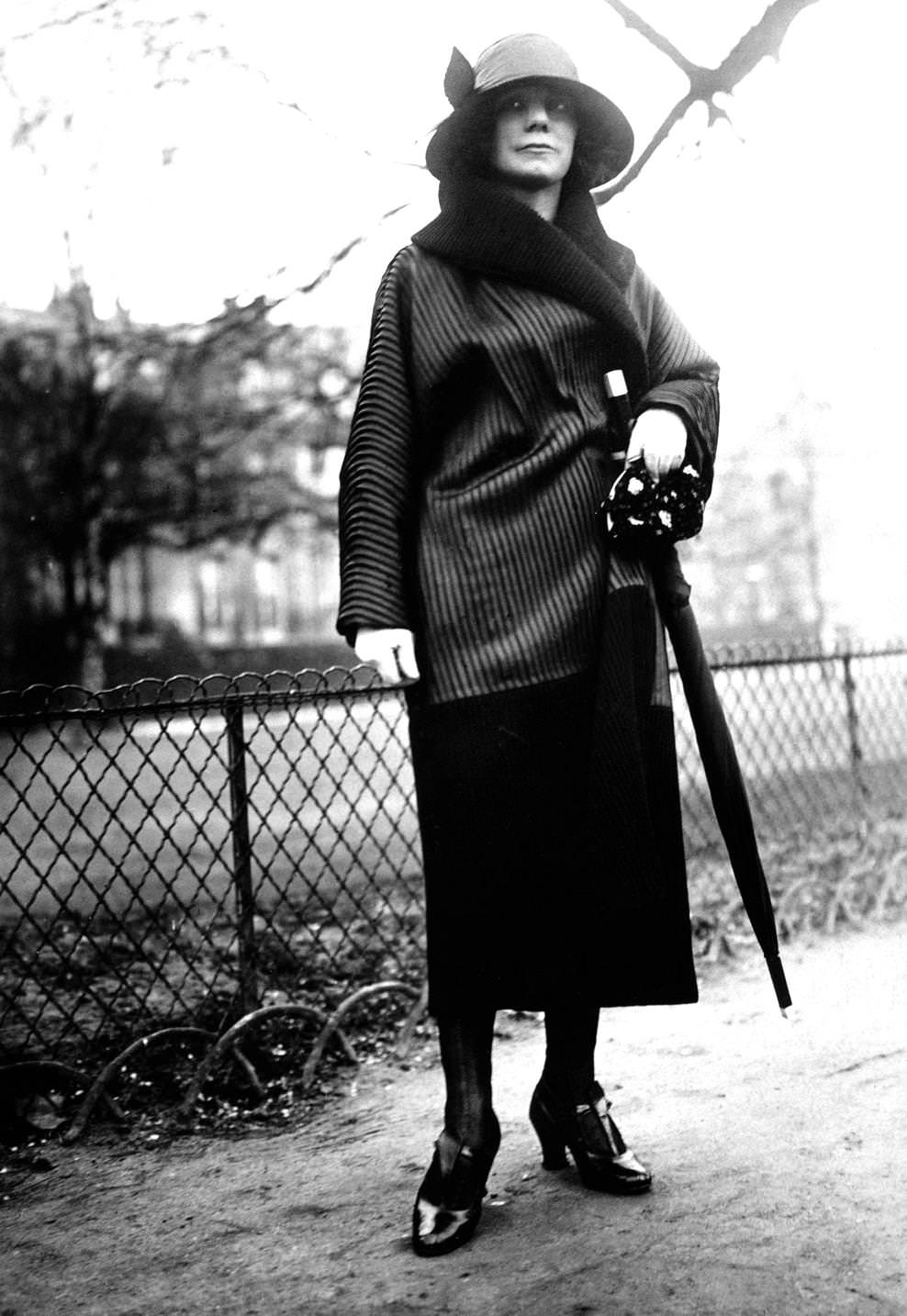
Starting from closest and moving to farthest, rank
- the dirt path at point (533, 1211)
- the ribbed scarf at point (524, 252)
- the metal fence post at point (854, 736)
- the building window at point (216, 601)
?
the dirt path at point (533, 1211) < the ribbed scarf at point (524, 252) < the metal fence post at point (854, 736) < the building window at point (216, 601)

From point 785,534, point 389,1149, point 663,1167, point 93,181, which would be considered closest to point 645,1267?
point 663,1167

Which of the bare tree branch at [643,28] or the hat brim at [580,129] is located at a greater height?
the bare tree branch at [643,28]

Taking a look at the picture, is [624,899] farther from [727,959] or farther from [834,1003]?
[727,959]

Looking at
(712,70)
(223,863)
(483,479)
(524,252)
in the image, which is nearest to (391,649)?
(483,479)

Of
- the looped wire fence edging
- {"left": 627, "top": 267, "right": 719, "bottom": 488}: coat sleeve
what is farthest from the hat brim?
the looped wire fence edging

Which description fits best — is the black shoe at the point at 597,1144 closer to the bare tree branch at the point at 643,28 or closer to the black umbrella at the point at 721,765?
the black umbrella at the point at 721,765

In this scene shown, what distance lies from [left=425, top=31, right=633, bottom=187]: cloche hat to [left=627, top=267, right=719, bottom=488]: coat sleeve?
9.8 inches

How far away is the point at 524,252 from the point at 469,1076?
1.33 m

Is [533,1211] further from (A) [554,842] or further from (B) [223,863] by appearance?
(B) [223,863]

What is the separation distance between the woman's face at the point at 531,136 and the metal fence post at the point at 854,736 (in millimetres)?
3384

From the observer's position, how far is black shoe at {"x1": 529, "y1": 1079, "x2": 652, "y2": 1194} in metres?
1.99

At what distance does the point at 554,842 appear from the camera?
1901 mm

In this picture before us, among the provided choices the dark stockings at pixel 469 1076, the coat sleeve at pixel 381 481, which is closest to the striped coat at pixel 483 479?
the coat sleeve at pixel 381 481

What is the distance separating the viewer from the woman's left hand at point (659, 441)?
1908 millimetres
